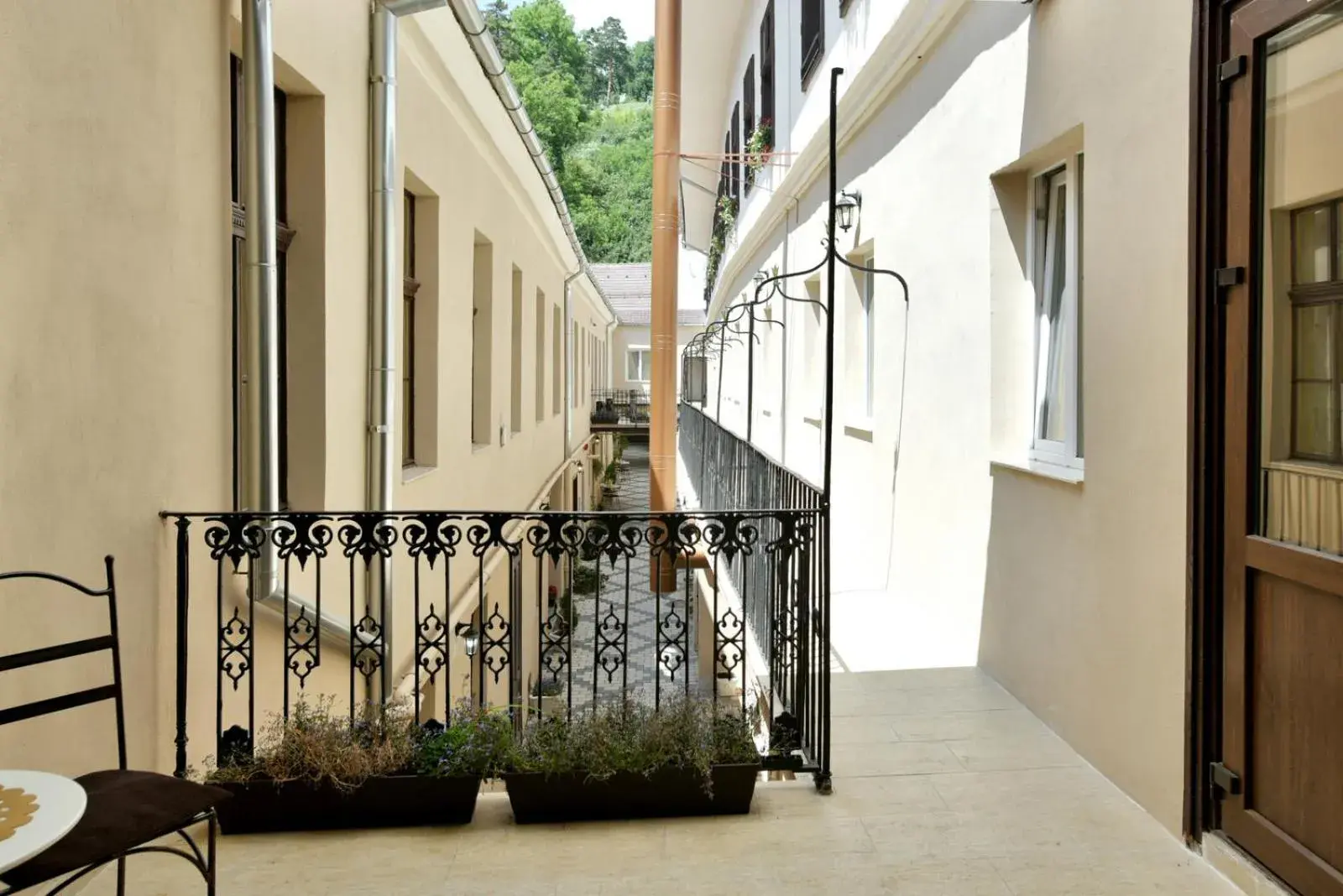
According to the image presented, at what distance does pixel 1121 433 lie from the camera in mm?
3529

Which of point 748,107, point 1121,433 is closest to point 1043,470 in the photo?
point 1121,433

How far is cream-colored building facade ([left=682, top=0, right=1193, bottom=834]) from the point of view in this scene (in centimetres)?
327

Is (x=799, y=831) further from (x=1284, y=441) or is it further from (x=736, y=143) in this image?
(x=736, y=143)

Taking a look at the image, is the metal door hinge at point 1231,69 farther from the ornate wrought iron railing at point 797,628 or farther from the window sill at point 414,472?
the window sill at point 414,472

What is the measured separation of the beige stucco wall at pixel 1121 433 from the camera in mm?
3162

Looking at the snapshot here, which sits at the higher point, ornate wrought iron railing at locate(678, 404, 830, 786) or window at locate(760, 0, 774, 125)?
window at locate(760, 0, 774, 125)

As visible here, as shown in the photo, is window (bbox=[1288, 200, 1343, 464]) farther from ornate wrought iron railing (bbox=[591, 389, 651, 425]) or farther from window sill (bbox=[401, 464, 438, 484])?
ornate wrought iron railing (bbox=[591, 389, 651, 425])

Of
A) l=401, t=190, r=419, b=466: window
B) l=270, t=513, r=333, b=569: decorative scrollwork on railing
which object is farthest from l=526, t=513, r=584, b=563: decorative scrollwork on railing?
l=401, t=190, r=419, b=466: window

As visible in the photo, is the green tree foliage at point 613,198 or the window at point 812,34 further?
the green tree foliage at point 613,198

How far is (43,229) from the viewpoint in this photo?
2521 mm

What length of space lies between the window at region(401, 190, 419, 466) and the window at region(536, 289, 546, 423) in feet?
20.4

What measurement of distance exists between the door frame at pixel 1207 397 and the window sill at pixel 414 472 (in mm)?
4184

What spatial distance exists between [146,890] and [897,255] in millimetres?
5393

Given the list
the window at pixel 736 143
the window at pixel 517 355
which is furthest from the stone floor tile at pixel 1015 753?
the window at pixel 736 143
